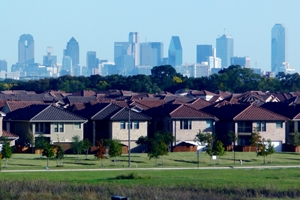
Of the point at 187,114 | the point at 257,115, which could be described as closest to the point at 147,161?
the point at 187,114

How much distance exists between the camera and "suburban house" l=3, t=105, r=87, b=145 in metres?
70.8

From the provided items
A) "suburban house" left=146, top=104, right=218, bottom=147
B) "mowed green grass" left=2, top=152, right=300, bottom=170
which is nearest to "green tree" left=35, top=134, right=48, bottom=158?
"mowed green grass" left=2, top=152, right=300, bottom=170

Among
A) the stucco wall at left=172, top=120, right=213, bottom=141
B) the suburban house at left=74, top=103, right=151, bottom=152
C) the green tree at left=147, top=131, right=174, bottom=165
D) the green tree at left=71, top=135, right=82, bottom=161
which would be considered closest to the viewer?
the green tree at left=147, top=131, right=174, bottom=165

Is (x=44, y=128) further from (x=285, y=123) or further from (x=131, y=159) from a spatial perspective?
(x=285, y=123)

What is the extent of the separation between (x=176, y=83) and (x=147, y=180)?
4559 inches

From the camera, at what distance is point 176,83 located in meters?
159

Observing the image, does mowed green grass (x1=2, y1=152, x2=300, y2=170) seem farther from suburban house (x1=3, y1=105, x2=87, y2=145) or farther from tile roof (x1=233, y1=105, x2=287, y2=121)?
tile roof (x1=233, y1=105, x2=287, y2=121)

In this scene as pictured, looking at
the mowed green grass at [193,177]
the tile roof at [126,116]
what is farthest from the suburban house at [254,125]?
the mowed green grass at [193,177]

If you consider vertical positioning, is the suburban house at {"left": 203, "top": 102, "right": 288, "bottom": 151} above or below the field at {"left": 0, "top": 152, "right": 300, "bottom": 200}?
above

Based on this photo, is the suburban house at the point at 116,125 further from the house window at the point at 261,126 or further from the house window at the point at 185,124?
the house window at the point at 261,126

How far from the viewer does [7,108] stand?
7925cm

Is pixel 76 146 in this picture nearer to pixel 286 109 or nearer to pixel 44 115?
pixel 44 115

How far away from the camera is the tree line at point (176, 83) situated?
151 metres

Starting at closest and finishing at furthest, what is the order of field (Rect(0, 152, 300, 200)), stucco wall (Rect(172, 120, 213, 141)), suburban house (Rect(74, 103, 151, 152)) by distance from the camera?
field (Rect(0, 152, 300, 200)) < suburban house (Rect(74, 103, 151, 152)) < stucco wall (Rect(172, 120, 213, 141))
